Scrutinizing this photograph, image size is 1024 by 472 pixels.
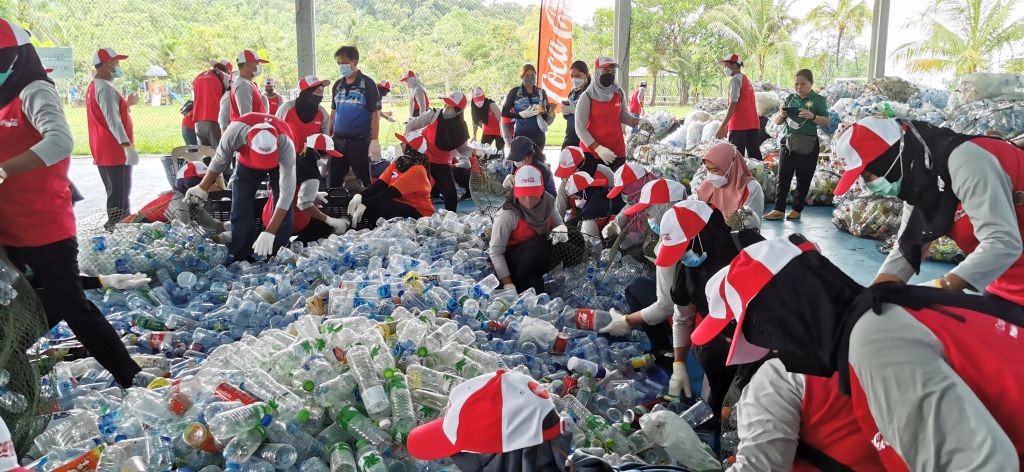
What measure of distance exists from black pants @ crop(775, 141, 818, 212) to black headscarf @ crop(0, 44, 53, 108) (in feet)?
21.2

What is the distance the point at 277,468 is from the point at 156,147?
15.9 meters

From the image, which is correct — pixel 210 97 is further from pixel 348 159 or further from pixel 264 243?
pixel 264 243

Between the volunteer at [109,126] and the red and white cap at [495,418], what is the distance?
5363 millimetres

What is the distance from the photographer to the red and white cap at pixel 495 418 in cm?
174

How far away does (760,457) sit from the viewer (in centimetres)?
187

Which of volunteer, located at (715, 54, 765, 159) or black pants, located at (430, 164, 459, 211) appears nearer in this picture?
black pants, located at (430, 164, 459, 211)

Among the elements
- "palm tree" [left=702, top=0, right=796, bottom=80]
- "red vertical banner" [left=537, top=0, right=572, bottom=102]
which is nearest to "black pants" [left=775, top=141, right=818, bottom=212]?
"red vertical banner" [left=537, top=0, right=572, bottom=102]

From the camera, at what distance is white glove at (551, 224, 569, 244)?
16.4 ft

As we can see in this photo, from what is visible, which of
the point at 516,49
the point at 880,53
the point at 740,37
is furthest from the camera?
the point at 740,37

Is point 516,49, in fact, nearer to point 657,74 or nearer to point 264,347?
point 657,74

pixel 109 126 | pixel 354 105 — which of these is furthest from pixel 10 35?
pixel 354 105

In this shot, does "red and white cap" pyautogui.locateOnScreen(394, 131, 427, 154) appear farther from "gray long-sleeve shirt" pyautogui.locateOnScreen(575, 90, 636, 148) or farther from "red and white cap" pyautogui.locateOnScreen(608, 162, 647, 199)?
"red and white cap" pyautogui.locateOnScreen(608, 162, 647, 199)

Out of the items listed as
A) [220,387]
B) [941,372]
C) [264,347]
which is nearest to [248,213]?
[264,347]

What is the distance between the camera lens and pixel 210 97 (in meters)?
7.96
